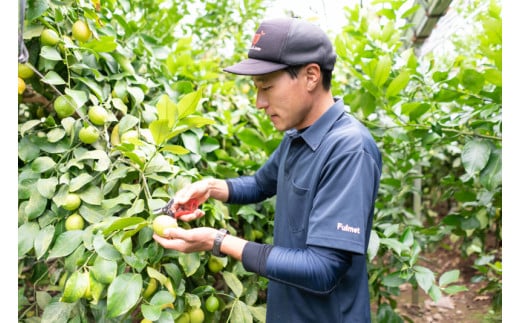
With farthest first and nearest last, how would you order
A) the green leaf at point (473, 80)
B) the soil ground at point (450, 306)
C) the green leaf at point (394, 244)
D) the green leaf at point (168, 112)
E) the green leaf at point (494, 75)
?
the soil ground at point (450, 306), the green leaf at point (394, 244), the green leaf at point (473, 80), the green leaf at point (494, 75), the green leaf at point (168, 112)

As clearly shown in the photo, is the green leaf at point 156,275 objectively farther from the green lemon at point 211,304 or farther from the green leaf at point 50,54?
the green leaf at point 50,54

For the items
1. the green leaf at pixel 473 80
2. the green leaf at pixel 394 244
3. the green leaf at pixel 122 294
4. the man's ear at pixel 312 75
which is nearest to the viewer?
the green leaf at pixel 122 294

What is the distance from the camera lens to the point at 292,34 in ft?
4.29

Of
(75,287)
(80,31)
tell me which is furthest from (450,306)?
(80,31)

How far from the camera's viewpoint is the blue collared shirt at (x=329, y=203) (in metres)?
1.15

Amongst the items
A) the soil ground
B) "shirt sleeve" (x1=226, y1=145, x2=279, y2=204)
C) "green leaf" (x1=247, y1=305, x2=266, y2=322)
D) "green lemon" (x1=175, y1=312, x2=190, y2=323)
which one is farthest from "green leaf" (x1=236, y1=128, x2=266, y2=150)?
the soil ground

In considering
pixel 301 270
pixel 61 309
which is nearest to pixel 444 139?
pixel 301 270

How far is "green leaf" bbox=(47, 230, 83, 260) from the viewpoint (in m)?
1.23

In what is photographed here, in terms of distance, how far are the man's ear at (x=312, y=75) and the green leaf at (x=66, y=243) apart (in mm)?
784

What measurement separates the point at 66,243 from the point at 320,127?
2.63 feet

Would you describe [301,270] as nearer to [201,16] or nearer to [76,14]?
[76,14]

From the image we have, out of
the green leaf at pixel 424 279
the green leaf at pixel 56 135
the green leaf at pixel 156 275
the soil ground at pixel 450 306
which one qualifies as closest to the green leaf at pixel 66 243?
the green leaf at pixel 156 275

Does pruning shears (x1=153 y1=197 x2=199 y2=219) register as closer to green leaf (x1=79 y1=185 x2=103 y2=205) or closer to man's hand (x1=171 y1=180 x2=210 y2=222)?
man's hand (x1=171 y1=180 x2=210 y2=222)

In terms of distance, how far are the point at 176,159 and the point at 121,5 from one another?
85 cm
